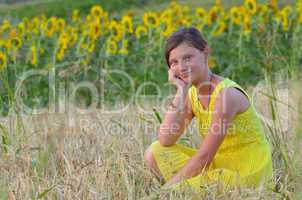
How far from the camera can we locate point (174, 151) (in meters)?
3.27

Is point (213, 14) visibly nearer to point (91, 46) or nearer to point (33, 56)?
point (91, 46)

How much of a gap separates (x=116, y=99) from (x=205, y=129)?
1.95 m

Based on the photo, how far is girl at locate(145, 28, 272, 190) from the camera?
2990 mm

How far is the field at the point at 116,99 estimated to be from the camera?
288cm

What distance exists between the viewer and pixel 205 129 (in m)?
3.21

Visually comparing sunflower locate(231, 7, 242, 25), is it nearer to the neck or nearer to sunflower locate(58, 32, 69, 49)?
sunflower locate(58, 32, 69, 49)

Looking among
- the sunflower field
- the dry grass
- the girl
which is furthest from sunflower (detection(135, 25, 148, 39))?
the girl

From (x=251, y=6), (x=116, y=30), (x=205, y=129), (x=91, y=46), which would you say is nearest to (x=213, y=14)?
(x=251, y=6)

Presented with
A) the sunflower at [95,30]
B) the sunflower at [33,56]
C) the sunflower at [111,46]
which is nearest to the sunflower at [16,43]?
the sunflower at [33,56]

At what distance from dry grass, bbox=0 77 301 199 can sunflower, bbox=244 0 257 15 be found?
2875mm

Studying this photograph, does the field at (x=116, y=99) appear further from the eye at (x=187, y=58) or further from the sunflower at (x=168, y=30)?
the eye at (x=187, y=58)

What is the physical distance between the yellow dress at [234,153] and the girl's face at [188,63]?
112 millimetres

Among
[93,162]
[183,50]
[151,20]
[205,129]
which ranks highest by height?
[151,20]

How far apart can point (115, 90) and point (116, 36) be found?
2028 millimetres
